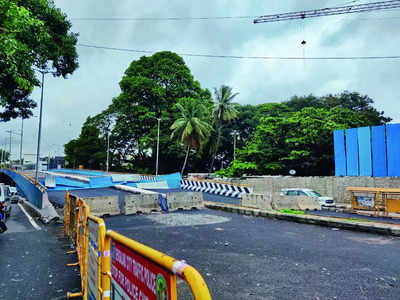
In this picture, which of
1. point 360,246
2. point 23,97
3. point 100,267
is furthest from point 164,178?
point 100,267

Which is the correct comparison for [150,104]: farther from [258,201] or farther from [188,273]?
[188,273]

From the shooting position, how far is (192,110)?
151ft

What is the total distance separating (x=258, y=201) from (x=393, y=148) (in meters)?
13.0

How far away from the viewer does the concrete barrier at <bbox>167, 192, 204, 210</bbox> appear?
50.8ft

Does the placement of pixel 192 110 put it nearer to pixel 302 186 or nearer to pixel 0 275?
pixel 302 186

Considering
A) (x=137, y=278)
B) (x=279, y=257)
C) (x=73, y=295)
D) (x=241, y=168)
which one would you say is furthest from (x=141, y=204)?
(x=241, y=168)

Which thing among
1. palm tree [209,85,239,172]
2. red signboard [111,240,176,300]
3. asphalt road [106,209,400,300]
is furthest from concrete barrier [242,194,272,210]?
palm tree [209,85,239,172]

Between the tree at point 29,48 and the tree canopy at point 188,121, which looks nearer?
the tree at point 29,48

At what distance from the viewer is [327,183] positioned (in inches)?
902

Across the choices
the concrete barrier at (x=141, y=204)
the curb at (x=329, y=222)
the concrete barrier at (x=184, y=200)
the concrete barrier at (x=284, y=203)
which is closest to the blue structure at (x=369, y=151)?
the concrete barrier at (x=284, y=203)

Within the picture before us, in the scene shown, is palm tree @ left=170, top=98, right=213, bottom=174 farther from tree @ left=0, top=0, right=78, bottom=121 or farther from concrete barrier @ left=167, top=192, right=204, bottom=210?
concrete barrier @ left=167, top=192, right=204, bottom=210

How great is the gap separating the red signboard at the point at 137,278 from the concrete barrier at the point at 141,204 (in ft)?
38.8

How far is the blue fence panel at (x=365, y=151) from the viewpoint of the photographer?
22.6m

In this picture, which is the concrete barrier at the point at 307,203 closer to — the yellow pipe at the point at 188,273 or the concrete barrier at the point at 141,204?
the concrete barrier at the point at 141,204
